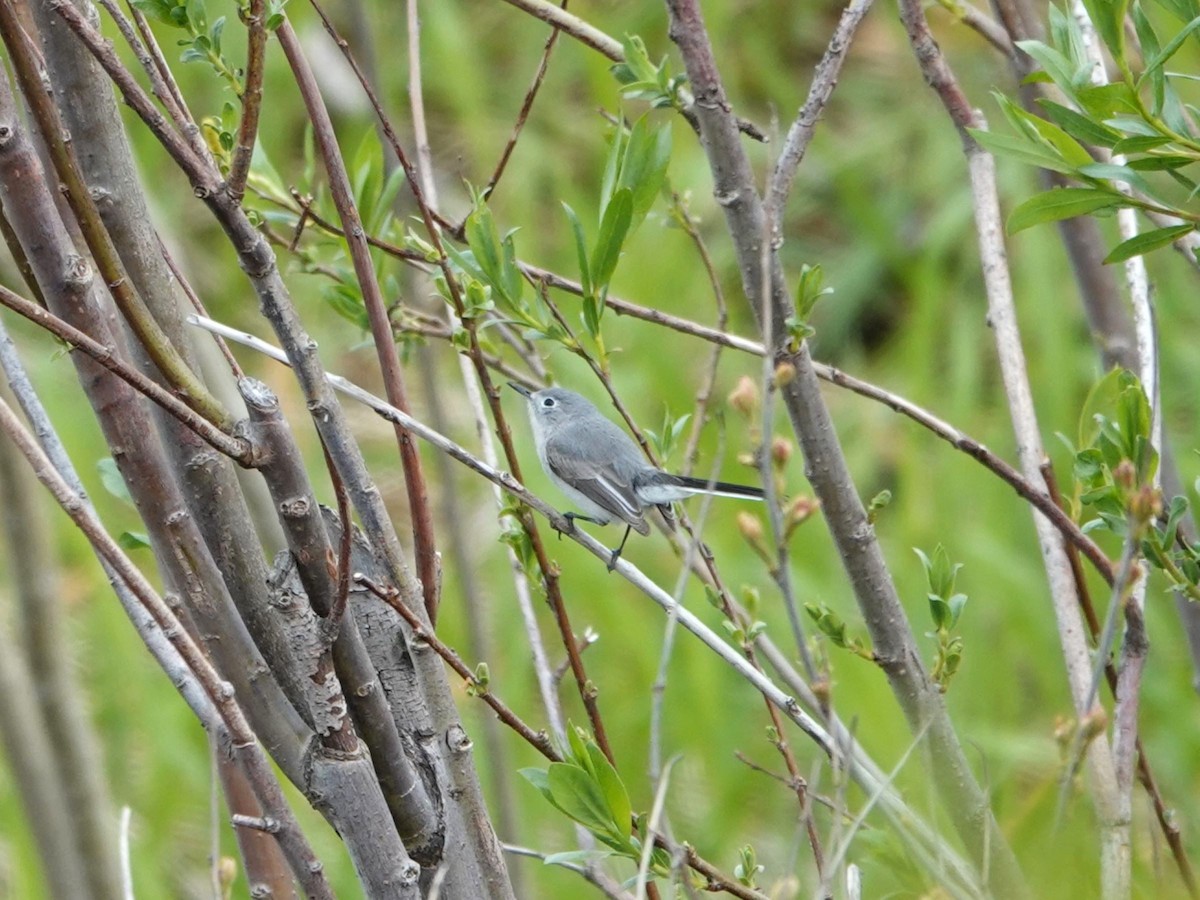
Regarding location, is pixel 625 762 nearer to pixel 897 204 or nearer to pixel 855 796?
pixel 855 796

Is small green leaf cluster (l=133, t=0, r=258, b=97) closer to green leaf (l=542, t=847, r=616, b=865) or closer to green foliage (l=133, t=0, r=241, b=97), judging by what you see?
green foliage (l=133, t=0, r=241, b=97)

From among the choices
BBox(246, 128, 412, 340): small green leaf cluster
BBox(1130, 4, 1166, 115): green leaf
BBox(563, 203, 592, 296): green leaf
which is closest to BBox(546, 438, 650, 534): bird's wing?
BBox(246, 128, 412, 340): small green leaf cluster

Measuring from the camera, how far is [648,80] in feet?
4.96

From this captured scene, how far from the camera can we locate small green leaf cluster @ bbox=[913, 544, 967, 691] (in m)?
1.40

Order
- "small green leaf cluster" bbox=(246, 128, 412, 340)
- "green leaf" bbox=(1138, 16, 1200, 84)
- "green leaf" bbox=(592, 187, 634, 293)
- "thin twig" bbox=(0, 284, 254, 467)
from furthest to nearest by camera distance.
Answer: "small green leaf cluster" bbox=(246, 128, 412, 340)
"green leaf" bbox=(592, 187, 634, 293)
"green leaf" bbox=(1138, 16, 1200, 84)
"thin twig" bbox=(0, 284, 254, 467)

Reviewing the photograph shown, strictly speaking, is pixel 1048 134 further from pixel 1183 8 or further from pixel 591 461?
pixel 591 461

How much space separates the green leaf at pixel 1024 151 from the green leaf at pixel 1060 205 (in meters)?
0.03


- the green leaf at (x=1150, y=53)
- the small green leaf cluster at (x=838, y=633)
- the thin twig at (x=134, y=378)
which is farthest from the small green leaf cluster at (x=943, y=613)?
the thin twig at (x=134, y=378)

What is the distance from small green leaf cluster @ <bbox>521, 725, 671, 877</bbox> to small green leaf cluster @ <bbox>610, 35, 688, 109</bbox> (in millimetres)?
680

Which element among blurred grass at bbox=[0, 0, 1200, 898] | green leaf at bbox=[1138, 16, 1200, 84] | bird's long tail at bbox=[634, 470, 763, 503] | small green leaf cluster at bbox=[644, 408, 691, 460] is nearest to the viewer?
green leaf at bbox=[1138, 16, 1200, 84]

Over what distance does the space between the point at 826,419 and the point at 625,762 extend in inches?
98.5

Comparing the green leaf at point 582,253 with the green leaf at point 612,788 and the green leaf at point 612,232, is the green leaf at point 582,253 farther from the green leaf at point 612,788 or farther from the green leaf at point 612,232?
the green leaf at point 612,788

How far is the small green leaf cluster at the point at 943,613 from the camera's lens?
1.40 m

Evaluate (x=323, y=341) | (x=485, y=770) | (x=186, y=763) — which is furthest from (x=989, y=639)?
(x=323, y=341)
